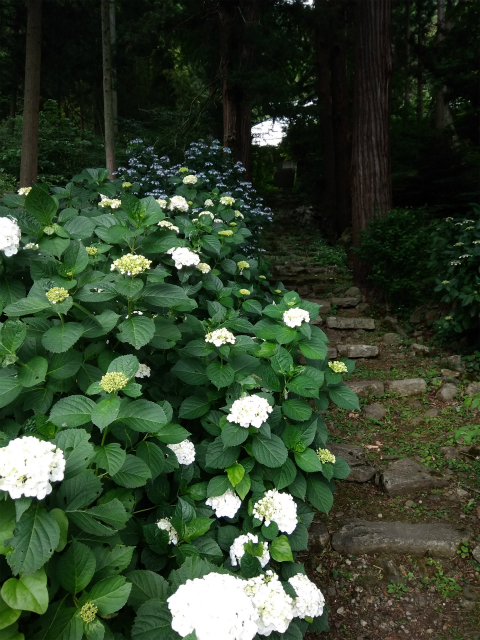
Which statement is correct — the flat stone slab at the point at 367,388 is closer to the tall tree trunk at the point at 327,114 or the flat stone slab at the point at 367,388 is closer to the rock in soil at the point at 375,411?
the rock in soil at the point at 375,411

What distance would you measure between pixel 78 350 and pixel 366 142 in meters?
5.86

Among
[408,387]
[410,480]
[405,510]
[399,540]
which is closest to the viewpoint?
[399,540]

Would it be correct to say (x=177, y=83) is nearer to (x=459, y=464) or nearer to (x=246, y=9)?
(x=246, y=9)

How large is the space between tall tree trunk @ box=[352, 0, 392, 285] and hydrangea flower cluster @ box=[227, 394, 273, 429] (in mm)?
5045

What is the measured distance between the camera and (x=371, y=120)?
6.20 meters

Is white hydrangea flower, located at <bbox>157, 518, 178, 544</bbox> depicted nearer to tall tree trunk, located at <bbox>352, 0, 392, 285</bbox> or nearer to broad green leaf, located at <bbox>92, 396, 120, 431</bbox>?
broad green leaf, located at <bbox>92, 396, 120, 431</bbox>

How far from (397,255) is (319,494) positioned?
4.16m

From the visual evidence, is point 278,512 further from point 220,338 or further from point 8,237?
point 8,237

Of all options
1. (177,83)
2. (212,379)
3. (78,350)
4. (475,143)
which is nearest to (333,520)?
(212,379)

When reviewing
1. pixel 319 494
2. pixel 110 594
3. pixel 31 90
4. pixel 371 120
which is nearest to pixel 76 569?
pixel 110 594

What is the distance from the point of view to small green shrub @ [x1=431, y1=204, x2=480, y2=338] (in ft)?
13.5

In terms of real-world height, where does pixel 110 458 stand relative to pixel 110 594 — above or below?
above

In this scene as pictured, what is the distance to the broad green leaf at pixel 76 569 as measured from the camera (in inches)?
39.9

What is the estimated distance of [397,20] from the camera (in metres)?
10.5
